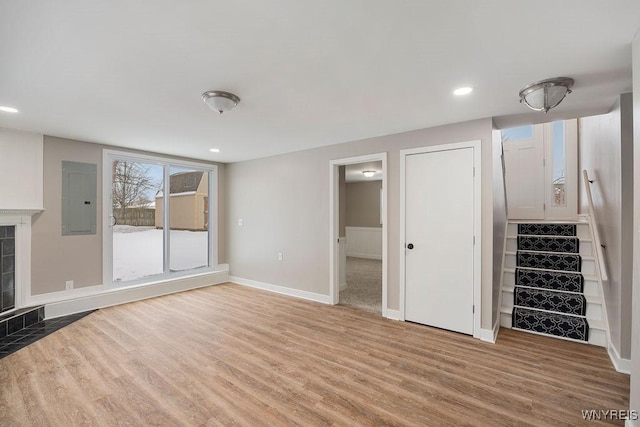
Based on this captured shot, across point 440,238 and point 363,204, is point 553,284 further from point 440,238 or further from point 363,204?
point 363,204

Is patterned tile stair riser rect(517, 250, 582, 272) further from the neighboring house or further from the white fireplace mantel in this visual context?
the white fireplace mantel

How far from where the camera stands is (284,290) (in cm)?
483

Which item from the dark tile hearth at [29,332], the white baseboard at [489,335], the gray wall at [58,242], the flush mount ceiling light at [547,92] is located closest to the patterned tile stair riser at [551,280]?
the white baseboard at [489,335]

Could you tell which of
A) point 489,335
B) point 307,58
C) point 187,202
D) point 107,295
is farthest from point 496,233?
point 107,295

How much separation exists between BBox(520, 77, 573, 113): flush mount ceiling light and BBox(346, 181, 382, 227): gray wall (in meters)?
6.25

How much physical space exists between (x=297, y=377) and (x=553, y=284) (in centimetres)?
321

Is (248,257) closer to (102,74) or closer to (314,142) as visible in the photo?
(314,142)

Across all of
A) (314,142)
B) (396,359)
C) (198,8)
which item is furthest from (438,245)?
(198,8)

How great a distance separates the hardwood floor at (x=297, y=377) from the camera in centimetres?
190

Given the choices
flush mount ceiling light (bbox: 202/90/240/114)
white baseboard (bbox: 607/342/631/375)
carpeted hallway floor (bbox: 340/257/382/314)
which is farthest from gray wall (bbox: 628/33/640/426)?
flush mount ceiling light (bbox: 202/90/240/114)

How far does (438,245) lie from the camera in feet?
11.0

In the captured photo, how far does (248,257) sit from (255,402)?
355 centimetres

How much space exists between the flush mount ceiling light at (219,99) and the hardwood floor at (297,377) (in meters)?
2.31

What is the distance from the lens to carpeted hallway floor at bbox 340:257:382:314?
4246 millimetres
